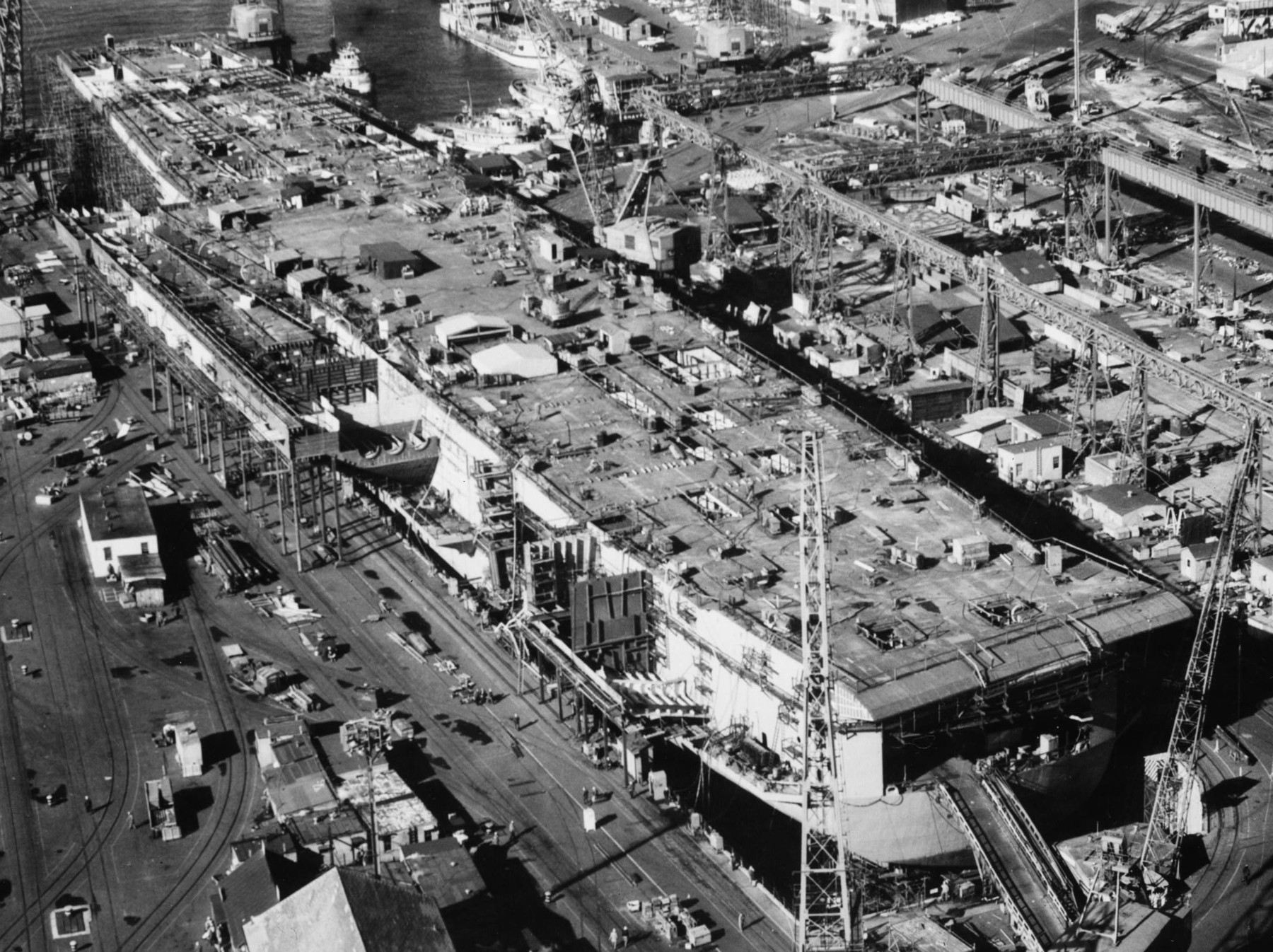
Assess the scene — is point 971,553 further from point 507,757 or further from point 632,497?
point 507,757

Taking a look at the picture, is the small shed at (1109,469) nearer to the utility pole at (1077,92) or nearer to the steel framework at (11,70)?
the utility pole at (1077,92)

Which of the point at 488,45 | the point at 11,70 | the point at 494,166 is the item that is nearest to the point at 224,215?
the point at 494,166

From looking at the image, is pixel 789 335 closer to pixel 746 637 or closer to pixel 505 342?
pixel 505 342

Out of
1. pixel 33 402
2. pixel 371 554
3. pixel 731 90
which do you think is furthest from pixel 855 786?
pixel 731 90

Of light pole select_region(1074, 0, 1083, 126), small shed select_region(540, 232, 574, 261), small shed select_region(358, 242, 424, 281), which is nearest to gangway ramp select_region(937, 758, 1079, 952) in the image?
small shed select_region(540, 232, 574, 261)

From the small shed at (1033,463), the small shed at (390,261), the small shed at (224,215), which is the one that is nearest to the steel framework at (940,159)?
the small shed at (390,261)

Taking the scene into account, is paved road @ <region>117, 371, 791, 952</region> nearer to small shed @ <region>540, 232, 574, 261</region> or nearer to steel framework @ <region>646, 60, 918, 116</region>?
small shed @ <region>540, 232, 574, 261</region>
